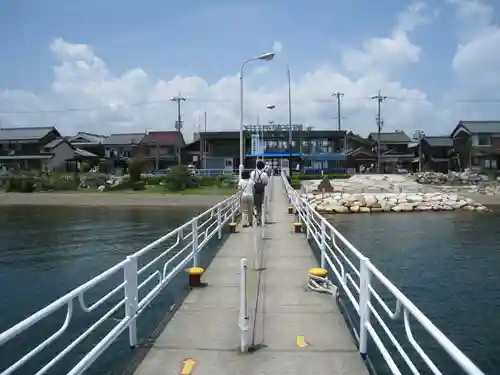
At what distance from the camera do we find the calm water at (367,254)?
23.1 feet

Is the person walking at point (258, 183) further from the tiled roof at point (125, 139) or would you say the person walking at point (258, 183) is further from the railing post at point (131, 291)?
the tiled roof at point (125, 139)

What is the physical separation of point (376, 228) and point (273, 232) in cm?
825

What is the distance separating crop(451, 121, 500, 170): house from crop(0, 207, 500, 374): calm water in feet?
94.9

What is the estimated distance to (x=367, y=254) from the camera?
44.1 feet

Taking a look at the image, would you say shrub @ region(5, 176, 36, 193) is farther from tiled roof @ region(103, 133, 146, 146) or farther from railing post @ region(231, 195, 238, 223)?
railing post @ region(231, 195, 238, 223)

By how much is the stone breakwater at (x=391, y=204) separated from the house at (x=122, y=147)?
37.3 m

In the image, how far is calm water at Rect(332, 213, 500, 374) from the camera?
22.8 ft

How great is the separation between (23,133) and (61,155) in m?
7.87

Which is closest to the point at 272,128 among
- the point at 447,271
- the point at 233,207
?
the point at 233,207

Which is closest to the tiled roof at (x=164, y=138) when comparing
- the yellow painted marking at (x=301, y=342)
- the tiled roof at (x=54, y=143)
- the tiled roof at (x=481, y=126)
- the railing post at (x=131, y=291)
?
the tiled roof at (x=54, y=143)

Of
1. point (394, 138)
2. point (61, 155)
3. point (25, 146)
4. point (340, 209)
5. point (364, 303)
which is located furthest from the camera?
point (394, 138)

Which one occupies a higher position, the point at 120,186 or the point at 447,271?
the point at 120,186

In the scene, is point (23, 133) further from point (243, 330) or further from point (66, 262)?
point (243, 330)

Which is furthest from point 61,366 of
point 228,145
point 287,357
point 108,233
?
point 228,145
